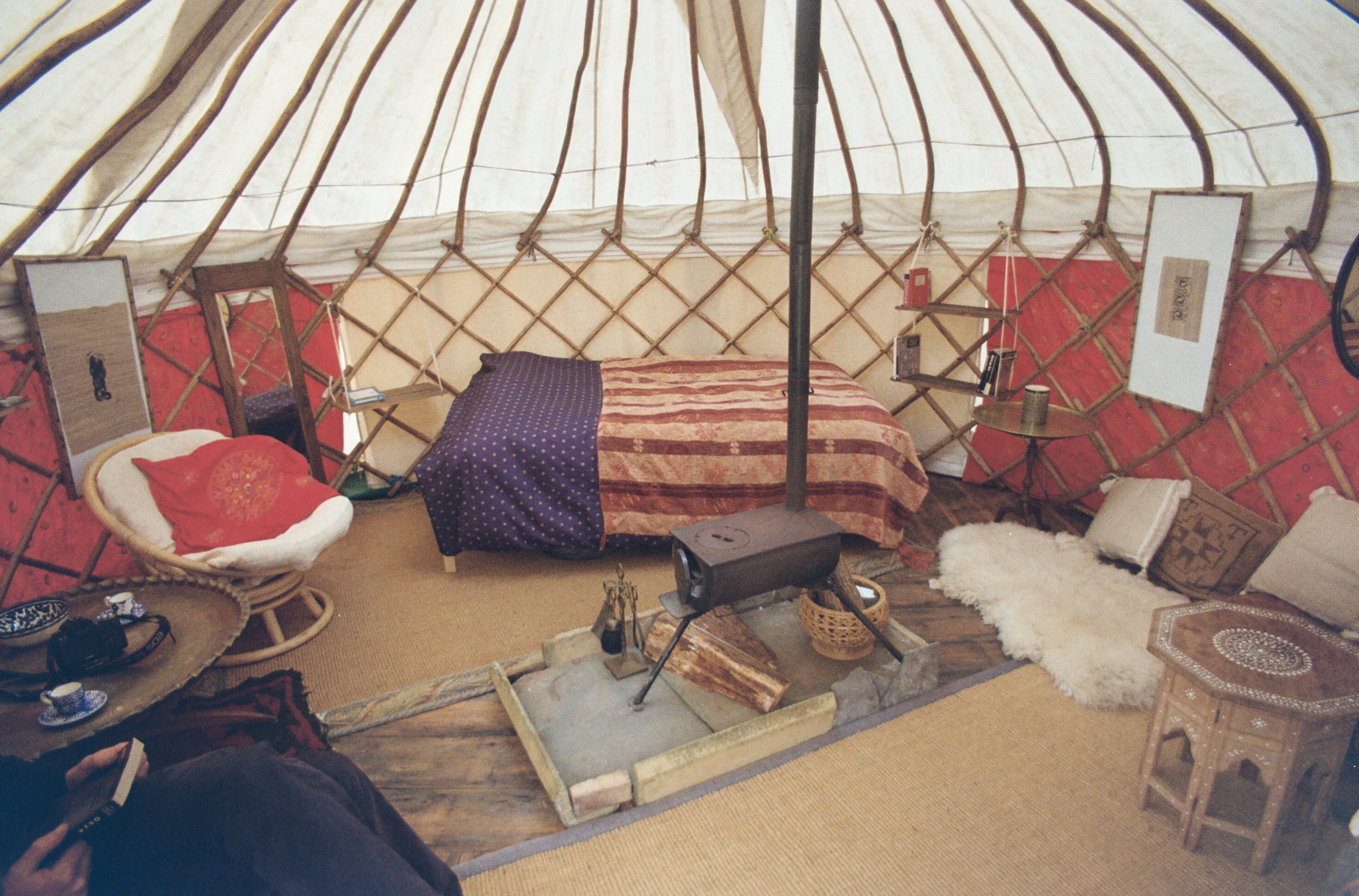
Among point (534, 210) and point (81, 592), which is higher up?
point (534, 210)

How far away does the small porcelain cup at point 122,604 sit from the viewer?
177cm

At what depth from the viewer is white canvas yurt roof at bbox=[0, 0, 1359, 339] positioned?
1928 mm

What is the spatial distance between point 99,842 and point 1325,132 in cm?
311

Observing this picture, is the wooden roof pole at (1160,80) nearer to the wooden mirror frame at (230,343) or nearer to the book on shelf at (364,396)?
the book on shelf at (364,396)

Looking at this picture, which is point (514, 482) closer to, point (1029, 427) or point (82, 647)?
point (82, 647)

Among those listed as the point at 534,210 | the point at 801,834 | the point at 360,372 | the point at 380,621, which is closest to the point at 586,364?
the point at 534,210

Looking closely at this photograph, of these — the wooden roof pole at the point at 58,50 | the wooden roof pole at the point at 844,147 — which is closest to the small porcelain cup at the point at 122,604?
the wooden roof pole at the point at 58,50

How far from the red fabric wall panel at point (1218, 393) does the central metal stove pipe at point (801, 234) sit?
1550mm

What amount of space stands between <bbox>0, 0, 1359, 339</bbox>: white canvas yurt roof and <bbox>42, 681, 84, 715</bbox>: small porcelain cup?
1237 millimetres

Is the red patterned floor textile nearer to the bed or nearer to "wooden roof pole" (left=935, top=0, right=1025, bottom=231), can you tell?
the bed

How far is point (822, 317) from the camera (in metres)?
3.95

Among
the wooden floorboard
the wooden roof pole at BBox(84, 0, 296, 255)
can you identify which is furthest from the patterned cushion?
the wooden roof pole at BBox(84, 0, 296, 255)

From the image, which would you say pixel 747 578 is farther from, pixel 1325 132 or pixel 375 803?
pixel 1325 132

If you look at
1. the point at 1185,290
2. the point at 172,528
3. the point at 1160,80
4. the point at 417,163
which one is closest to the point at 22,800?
the point at 172,528
